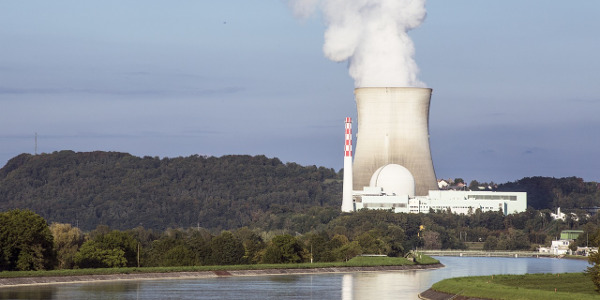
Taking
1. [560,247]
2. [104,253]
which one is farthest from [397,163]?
[104,253]

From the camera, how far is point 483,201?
163 metres

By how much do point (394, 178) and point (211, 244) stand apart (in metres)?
59.7

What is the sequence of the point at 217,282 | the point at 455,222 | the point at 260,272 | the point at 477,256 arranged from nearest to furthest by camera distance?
1. the point at 217,282
2. the point at 260,272
3. the point at 477,256
4. the point at 455,222

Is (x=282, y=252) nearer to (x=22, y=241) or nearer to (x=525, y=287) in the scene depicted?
(x=22, y=241)

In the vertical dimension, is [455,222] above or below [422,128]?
below

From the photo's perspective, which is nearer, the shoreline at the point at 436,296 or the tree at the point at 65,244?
the shoreline at the point at 436,296

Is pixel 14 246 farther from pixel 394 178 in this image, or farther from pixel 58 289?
pixel 394 178

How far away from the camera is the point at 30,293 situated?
5772 centimetres

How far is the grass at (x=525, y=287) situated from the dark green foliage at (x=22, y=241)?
24.1 metres

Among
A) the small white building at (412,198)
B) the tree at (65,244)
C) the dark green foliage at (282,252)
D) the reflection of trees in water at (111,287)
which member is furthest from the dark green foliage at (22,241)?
the small white building at (412,198)

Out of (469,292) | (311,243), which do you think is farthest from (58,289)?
(311,243)

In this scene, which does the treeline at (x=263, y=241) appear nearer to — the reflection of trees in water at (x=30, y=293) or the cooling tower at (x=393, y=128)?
the reflection of trees in water at (x=30, y=293)

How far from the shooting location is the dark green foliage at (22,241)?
65250 mm

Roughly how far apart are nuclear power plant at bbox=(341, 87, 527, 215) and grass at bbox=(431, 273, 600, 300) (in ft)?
194
